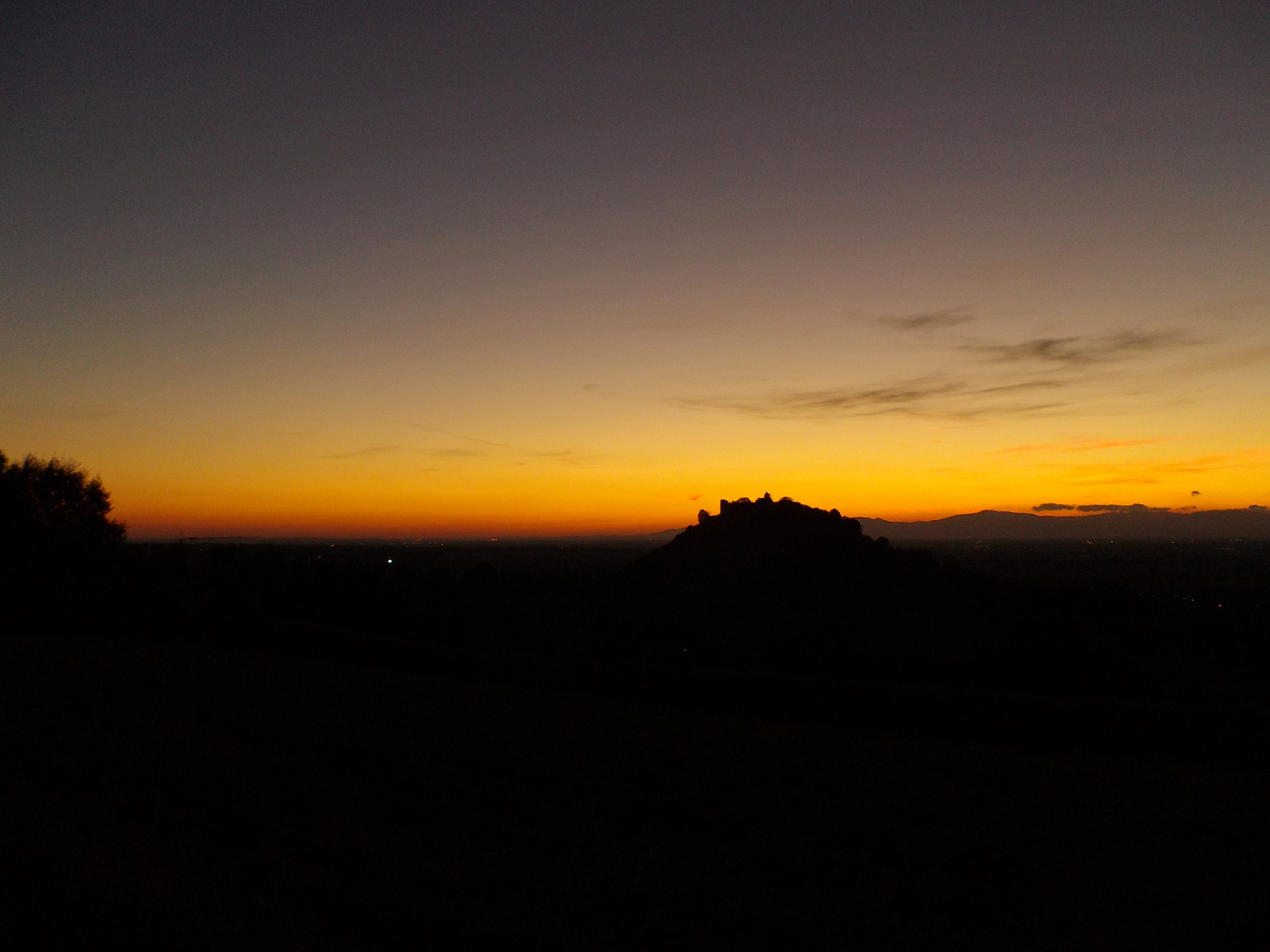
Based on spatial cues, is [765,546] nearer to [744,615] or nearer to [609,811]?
[744,615]

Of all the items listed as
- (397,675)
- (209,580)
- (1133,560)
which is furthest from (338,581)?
(1133,560)

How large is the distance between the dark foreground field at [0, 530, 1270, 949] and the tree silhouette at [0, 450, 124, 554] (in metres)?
27.7

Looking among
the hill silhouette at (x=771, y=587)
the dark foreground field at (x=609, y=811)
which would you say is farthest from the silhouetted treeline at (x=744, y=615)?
the dark foreground field at (x=609, y=811)

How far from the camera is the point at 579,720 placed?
686 inches

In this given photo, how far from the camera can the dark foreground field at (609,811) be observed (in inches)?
327

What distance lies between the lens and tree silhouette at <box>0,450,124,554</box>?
4647 cm

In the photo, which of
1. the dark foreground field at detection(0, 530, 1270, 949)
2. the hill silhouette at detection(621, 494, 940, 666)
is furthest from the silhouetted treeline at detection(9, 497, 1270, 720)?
the dark foreground field at detection(0, 530, 1270, 949)

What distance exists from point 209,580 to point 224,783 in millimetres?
45611

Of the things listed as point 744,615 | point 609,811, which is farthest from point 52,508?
point 609,811

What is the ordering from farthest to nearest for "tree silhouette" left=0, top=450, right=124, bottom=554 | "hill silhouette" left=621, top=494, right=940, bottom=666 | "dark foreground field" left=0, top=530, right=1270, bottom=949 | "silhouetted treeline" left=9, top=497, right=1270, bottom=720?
"tree silhouette" left=0, top=450, right=124, bottom=554 < "hill silhouette" left=621, top=494, right=940, bottom=666 < "silhouetted treeline" left=9, top=497, right=1270, bottom=720 < "dark foreground field" left=0, top=530, right=1270, bottom=949

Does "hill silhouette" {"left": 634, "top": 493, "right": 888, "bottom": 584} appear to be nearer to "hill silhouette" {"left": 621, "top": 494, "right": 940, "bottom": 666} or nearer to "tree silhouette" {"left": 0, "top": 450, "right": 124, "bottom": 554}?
"hill silhouette" {"left": 621, "top": 494, "right": 940, "bottom": 666}

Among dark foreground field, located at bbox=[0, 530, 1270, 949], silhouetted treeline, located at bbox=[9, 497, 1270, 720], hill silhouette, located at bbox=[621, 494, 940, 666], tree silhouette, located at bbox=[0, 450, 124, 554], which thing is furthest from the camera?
tree silhouette, located at bbox=[0, 450, 124, 554]

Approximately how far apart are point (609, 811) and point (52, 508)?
174 feet

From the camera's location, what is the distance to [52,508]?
2018 inches
